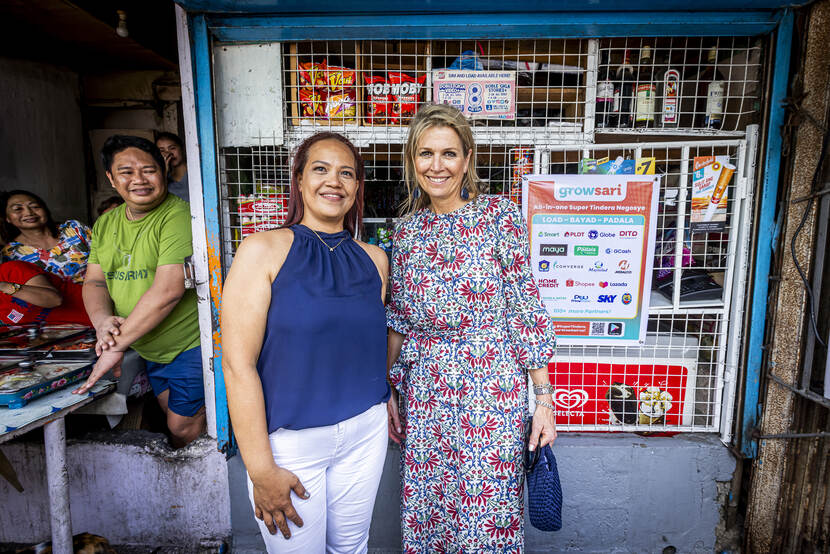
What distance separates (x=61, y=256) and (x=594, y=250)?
347 cm

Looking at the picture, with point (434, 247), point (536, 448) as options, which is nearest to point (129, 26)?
point (434, 247)

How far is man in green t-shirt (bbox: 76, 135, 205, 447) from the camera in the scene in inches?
82.4

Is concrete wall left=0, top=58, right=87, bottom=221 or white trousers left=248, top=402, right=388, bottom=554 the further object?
concrete wall left=0, top=58, right=87, bottom=221

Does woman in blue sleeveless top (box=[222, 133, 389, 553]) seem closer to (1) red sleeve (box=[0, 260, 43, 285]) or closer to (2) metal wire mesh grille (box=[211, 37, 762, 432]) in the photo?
(2) metal wire mesh grille (box=[211, 37, 762, 432])

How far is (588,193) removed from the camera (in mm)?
2195

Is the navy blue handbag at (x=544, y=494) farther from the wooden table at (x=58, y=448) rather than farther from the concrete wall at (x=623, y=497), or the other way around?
the wooden table at (x=58, y=448)

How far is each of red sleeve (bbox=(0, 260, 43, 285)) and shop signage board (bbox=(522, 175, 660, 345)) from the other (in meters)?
2.99

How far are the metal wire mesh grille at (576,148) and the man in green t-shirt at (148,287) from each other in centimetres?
30

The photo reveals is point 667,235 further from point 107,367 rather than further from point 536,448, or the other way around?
point 107,367

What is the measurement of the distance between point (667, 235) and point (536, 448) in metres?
1.42

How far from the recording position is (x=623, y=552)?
238cm

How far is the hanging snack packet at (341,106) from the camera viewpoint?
2.23m

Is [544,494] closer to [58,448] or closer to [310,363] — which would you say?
[310,363]

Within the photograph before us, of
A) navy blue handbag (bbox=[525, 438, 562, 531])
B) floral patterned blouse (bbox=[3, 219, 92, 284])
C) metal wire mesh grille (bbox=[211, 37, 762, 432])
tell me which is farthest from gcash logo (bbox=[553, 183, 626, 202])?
floral patterned blouse (bbox=[3, 219, 92, 284])
